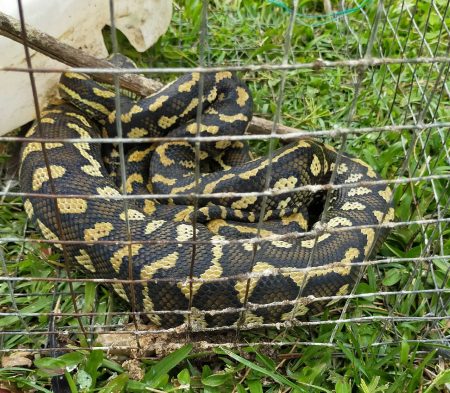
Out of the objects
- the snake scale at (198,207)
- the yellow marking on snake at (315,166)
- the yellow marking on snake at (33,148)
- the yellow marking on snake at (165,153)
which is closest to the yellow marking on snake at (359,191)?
the snake scale at (198,207)

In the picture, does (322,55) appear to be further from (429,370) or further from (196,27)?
(429,370)

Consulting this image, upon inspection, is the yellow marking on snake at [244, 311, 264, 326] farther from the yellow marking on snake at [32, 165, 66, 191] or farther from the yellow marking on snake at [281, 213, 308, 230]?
the yellow marking on snake at [32, 165, 66, 191]

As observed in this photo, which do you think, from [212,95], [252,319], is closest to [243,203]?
[252,319]

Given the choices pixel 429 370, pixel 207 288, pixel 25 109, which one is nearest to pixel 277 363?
pixel 207 288

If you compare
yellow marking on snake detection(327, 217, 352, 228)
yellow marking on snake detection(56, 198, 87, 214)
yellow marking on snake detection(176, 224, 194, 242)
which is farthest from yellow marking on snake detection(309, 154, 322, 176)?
yellow marking on snake detection(56, 198, 87, 214)

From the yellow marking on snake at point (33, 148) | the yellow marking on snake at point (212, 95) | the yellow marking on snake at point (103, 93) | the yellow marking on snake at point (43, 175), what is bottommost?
the yellow marking on snake at point (43, 175)

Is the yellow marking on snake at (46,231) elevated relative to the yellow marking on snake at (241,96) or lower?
lower

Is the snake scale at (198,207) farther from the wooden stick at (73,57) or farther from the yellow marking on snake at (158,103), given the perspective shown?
the wooden stick at (73,57)

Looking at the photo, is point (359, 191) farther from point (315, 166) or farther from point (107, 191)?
point (107, 191)
